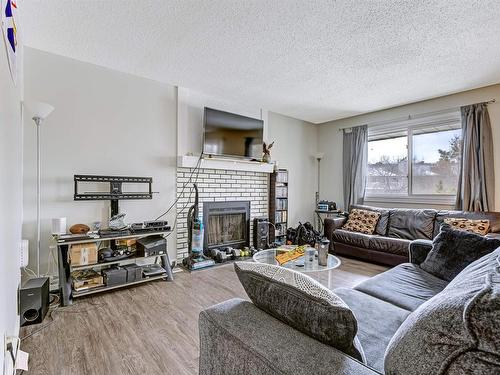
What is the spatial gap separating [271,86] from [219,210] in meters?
1.94

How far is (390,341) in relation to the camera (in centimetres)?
76

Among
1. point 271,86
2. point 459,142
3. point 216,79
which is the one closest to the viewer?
point 216,79

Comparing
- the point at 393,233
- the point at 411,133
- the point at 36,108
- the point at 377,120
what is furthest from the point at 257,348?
the point at 377,120

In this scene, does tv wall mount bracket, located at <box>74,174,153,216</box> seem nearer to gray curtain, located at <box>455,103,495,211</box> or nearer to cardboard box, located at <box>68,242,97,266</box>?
cardboard box, located at <box>68,242,97,266</box>

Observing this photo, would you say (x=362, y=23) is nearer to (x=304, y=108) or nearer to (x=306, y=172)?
(x=304, y=108)

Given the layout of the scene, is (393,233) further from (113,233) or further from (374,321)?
(113,233)

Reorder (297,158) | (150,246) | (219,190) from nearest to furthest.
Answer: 1. (150,246)
2. (219,190)
3. (297,158)

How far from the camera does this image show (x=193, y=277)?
3.08m

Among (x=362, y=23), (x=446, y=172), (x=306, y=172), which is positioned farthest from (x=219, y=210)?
(x=446, y=172)

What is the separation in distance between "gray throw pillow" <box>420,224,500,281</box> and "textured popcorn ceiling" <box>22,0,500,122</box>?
1.72m

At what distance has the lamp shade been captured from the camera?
220 cm

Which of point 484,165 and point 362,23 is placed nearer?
point 362,23

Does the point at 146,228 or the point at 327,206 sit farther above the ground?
the point at 327,206

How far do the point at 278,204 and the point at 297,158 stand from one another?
3.67 feet
